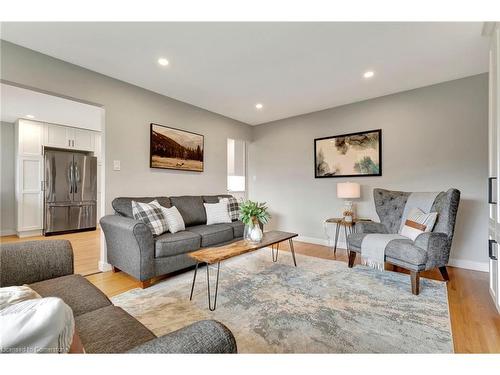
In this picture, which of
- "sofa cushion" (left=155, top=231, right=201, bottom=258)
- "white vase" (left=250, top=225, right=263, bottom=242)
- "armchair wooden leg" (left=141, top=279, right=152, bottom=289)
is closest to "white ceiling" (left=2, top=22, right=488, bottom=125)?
"white vase" (left=250, top=225, right=263, bottom=242)

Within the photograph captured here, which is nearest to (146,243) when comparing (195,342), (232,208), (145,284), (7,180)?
(145,284)

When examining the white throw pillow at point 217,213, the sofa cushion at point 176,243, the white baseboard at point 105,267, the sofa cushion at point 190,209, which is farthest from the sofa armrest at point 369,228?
the white baseboard at point 105,267

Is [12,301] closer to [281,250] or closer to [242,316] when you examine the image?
[242,316]

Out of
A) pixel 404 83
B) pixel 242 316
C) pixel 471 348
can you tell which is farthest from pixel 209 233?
pixel 404 83

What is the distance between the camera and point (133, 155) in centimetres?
301

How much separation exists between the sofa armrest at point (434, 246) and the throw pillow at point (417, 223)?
0.54 ft

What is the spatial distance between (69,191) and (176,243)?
379cm

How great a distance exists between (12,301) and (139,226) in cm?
156

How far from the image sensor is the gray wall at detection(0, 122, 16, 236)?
436 cm

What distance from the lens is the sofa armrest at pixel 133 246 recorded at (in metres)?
2.16

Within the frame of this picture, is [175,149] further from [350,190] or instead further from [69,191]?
[69,191]

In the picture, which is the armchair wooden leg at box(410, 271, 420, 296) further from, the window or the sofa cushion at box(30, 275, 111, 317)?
the window

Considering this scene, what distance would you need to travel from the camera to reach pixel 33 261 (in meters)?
1.31

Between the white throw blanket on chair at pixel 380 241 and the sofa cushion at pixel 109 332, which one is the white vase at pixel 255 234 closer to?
the white throw blanket on chair at pixel 380 241
